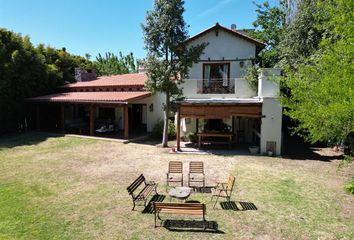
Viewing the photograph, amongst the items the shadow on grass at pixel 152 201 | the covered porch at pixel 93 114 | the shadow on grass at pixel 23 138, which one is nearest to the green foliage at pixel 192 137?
the covered porch at pixel 93 114

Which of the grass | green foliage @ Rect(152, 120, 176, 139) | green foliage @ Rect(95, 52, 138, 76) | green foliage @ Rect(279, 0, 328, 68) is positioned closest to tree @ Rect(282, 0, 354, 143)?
A: the grass

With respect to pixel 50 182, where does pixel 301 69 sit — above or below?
above

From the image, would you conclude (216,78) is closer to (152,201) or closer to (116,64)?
(152,201)

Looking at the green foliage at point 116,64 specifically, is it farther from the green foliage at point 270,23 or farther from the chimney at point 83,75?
the green foliage at point 270,23

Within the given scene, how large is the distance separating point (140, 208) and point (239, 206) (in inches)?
125

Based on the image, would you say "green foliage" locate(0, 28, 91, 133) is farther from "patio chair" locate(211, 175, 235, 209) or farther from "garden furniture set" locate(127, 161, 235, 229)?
"patio chair" locate(211, 175, 235, 209)

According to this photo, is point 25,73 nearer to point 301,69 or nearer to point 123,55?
point 301,69

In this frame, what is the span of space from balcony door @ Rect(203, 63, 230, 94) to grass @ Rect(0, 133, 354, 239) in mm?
5802

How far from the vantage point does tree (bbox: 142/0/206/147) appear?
16.7 metres

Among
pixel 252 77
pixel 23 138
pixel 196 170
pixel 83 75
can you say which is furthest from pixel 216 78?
pixel 83 75

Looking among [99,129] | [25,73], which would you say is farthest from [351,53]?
[25,73]

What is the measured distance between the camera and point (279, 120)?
15.6 m

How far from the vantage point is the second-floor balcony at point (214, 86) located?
19.1 meters

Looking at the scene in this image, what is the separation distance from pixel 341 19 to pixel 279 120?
8.21m
